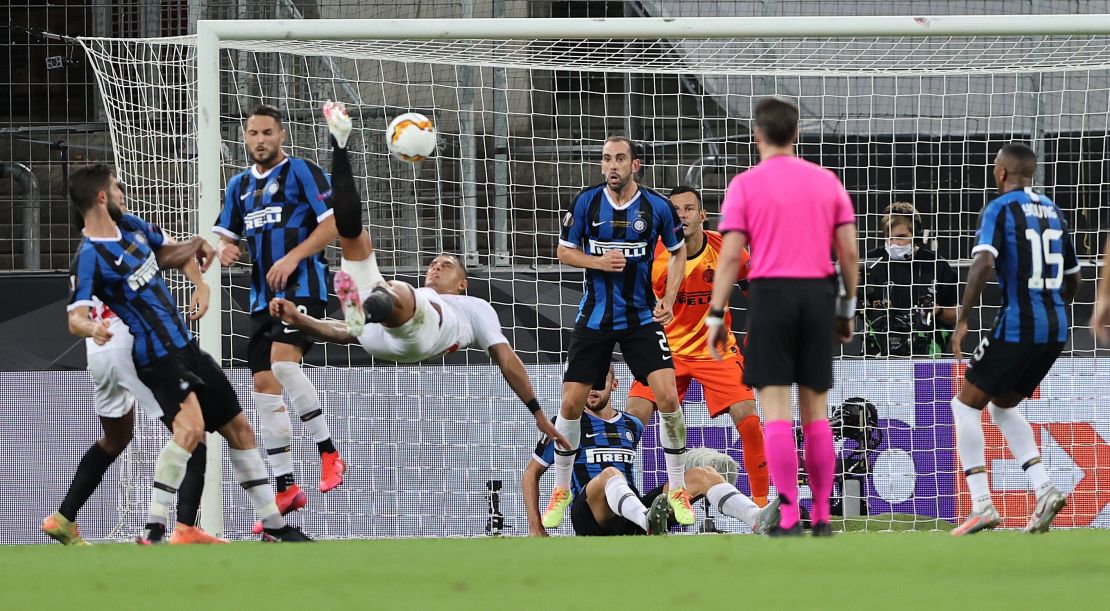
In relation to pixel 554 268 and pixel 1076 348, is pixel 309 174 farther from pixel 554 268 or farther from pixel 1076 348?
pixel 1076 348

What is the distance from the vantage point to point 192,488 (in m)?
7.38

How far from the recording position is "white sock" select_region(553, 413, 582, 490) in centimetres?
793

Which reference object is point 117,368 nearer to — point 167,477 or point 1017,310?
point 167,477

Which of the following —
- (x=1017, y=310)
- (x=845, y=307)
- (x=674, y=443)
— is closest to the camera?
(x=845, y=307)

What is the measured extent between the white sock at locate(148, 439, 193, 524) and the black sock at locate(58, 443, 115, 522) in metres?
0.67

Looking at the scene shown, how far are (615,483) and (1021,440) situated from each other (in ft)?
7.24

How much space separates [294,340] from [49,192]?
4307mm

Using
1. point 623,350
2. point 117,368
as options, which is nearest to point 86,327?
point 117,368

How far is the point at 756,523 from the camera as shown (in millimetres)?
7398

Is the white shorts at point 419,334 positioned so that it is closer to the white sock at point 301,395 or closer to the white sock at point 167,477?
the white sock at point 301,395

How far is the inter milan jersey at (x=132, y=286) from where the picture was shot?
6.34 metres

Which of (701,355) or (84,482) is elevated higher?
(701,355)

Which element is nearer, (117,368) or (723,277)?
(723,277)

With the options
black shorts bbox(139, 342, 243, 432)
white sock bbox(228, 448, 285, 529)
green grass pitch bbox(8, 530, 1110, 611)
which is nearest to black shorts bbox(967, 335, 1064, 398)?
green grass pitch bbox(8, 530, 1110, 611)
